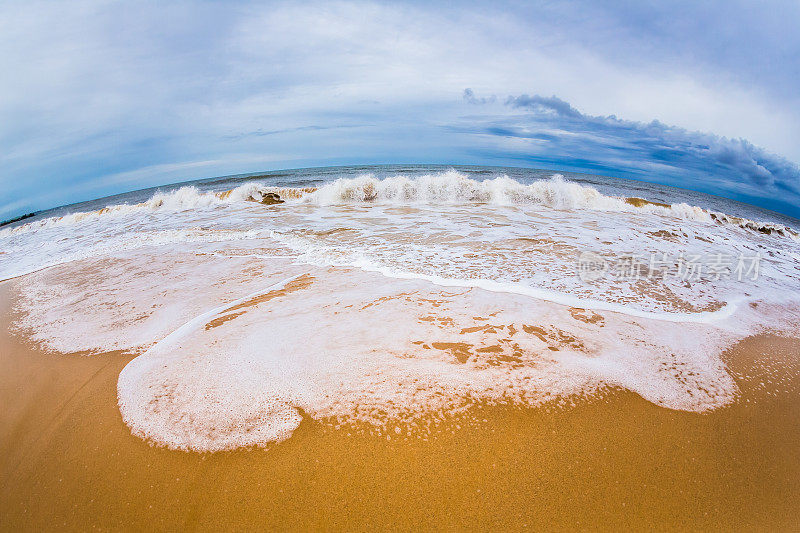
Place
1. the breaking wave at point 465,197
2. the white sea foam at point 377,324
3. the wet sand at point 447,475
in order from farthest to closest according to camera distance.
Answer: the breaking wave at point 465,197 < the white sea foam at point 377,324 < the wet sand at point 447,475

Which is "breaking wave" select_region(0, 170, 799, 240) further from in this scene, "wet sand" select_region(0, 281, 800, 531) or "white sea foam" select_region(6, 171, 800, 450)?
"wet sand" select_region(0, 281, 800, 531)

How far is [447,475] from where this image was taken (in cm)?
159

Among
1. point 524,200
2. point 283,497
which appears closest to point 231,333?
point 283,497

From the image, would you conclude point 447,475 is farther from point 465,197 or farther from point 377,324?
point 465,197

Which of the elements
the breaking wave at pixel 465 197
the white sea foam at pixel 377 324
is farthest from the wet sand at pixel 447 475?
the breaking wave at pixel 465 197

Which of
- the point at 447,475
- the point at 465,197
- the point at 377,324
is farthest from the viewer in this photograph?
the point at 465,197

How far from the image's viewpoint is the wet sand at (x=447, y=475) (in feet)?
4.79

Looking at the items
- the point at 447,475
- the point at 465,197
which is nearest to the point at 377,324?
the point at 447,475

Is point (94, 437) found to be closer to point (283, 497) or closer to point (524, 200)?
point (283, 497)

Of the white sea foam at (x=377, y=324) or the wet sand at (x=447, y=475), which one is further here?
the white sea foam at (x=377, y=324)

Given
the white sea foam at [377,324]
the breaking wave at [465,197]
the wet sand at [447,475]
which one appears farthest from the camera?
the breaking wave at [465,197]

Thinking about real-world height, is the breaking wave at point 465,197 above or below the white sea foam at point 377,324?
above

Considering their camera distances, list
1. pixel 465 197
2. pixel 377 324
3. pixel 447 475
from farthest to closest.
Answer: pixel 465 197 → pixel 377 324 → pixel 447 475

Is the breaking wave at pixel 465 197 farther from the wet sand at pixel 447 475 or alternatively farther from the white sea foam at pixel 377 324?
the wet sand at pixel 447 475
